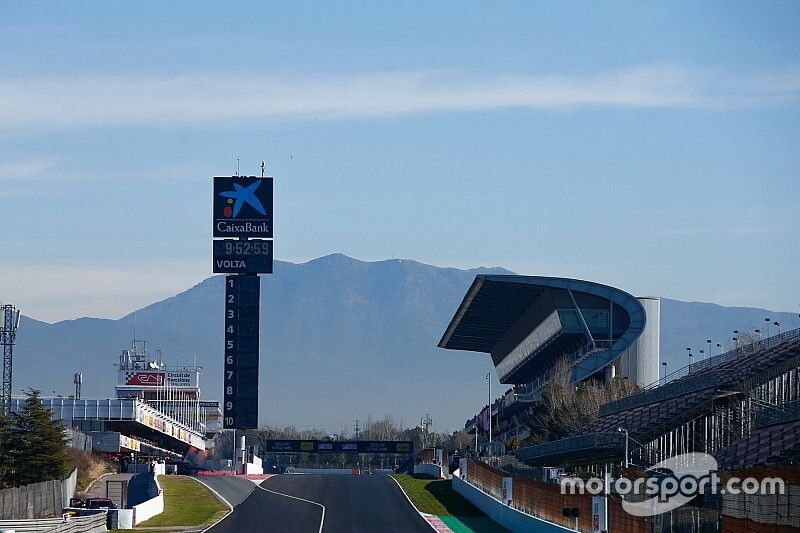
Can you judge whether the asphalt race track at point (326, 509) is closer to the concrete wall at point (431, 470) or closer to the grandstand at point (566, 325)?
the concrete wall at point (431, 470)

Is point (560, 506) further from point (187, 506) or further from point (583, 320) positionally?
point (583, 320)

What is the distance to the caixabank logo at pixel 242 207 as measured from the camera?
395 ft

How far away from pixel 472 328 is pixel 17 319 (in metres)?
Answer: 54.0

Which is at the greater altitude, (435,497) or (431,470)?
(431,470)

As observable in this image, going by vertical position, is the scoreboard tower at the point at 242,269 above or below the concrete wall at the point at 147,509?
above

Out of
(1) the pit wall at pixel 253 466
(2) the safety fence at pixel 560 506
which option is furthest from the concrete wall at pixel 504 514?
(1) the pit wall at pixel 253 466

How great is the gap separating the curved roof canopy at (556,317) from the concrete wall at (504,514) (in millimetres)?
43631

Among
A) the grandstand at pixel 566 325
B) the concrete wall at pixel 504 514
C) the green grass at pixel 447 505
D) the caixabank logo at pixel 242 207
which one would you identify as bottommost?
the green grass at pixel 447 505

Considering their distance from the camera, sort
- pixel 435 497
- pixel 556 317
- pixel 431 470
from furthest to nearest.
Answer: pixel 556 317 < pixel 431 470 < pixel 435 497

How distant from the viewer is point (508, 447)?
133 metres

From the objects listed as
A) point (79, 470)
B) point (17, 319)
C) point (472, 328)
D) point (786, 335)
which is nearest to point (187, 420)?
point (472, 328)

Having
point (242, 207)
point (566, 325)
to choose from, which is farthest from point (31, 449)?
point (566, 325)

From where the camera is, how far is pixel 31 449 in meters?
74.1

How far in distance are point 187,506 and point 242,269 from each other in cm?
5296
